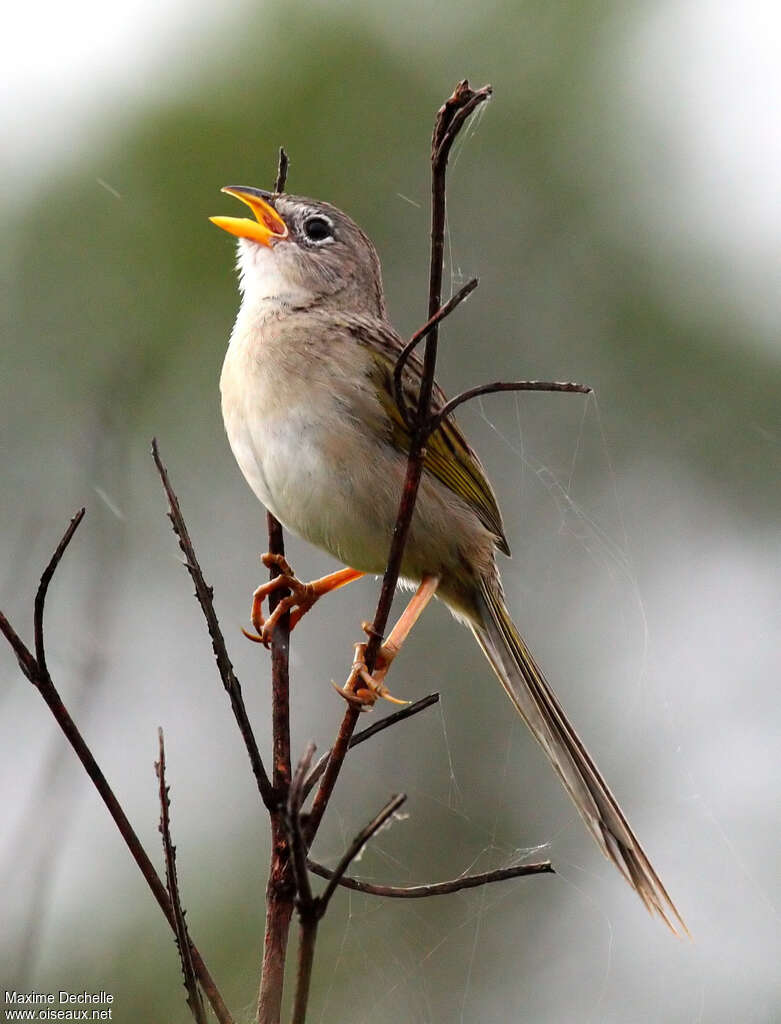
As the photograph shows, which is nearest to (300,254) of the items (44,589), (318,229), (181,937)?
(318,229)

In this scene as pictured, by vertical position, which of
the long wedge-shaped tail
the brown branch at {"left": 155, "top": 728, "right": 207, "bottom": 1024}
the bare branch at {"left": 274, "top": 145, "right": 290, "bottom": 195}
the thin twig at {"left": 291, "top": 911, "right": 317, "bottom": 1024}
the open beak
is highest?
the bare branch at {"left": 274, "top": 145, "right": 290, "bottom": 195}

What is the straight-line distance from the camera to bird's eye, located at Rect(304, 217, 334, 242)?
416 cm

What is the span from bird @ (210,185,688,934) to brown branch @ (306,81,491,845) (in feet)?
2.32

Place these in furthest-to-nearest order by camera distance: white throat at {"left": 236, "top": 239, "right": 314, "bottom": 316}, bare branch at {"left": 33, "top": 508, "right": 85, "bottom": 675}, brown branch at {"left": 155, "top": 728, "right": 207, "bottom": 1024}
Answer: white throat at {"left": 236, "top": 239, "right": 314, "bottom": 316}
bare branch at {"left": 33, "top": 508, "right": 85, "bottom": 675}
brown branch at {"left": 155, "top": 728, "right": 207, "bottom": 1024}

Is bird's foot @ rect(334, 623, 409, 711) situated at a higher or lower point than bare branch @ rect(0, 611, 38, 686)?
lower

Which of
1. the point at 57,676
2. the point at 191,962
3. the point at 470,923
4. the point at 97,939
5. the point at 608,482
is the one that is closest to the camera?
the point at 191,962

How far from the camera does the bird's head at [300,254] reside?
396 cm

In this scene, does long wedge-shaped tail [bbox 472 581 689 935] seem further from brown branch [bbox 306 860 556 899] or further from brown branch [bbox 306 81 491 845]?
brown branch [bbox 306 81 491 845]

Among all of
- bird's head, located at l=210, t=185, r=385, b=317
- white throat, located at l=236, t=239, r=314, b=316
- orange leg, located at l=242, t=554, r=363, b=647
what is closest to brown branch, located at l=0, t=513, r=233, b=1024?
orange leg, located at l=242, t=554, r=363, b=647

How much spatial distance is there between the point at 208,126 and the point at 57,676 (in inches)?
184

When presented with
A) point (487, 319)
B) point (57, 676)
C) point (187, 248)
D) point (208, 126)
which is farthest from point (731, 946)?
point (208, 126)

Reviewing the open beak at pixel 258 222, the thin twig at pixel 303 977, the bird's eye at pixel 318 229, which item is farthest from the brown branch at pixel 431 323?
the bird's eye at pixel 318 229

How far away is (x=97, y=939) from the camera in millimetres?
5695

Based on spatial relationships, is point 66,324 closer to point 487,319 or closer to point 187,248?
point 187,248
